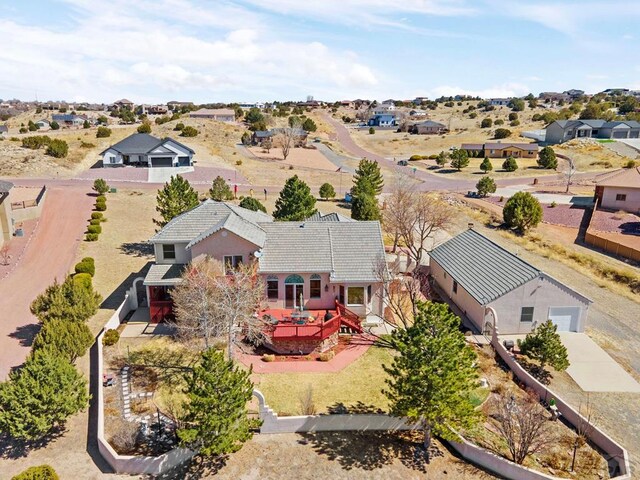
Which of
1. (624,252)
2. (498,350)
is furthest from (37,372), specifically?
(624,252)

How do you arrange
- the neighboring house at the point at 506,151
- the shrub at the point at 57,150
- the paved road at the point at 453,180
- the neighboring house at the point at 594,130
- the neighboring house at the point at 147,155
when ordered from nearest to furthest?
the paved road at the point at 453,180, the shrub at the point at 57,150, the neighboring house at the point at 147,155, the neighboring house at the point at 506,151, the neighboring house at the point at 594,130

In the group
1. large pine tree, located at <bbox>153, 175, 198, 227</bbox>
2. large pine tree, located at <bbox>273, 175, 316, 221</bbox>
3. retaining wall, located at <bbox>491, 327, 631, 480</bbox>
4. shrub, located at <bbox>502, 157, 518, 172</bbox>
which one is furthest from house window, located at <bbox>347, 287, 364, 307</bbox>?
shrub, located at <bbox>502, 157, 518, 172</bbox>

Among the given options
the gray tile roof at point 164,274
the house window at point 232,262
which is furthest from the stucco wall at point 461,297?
the gray tile roof at point 164,274

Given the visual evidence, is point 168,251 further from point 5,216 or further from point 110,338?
point 5,216

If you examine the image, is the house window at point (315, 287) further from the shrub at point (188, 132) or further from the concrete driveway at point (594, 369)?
the shrub at point (188, 132)

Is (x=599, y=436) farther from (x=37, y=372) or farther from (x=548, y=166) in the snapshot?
(x=548, y=166)

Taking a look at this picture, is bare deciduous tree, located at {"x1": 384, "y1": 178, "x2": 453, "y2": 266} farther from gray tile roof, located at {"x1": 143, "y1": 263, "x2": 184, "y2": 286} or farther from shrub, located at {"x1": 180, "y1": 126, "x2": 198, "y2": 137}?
shrub, located at {"x1": 180, "y1": 126, "x2": 198, "y2": 137}
